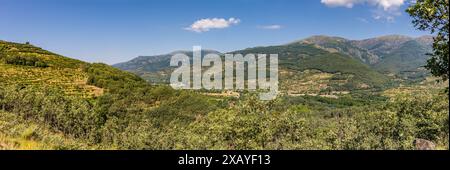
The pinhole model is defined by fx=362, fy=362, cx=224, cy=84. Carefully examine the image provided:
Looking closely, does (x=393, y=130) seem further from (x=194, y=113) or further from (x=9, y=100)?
(x=194, y=113)

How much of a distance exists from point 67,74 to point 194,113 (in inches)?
2229

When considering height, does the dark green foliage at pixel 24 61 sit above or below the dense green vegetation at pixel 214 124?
above

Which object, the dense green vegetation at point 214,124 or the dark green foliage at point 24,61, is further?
the dark green foliage at point 24,61

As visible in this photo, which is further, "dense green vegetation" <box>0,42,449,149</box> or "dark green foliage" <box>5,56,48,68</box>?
"dark green foliage" <box>5,56,48,68</box>

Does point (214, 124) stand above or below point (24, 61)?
below

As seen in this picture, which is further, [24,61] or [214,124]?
[24,61]

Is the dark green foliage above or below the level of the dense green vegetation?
above
